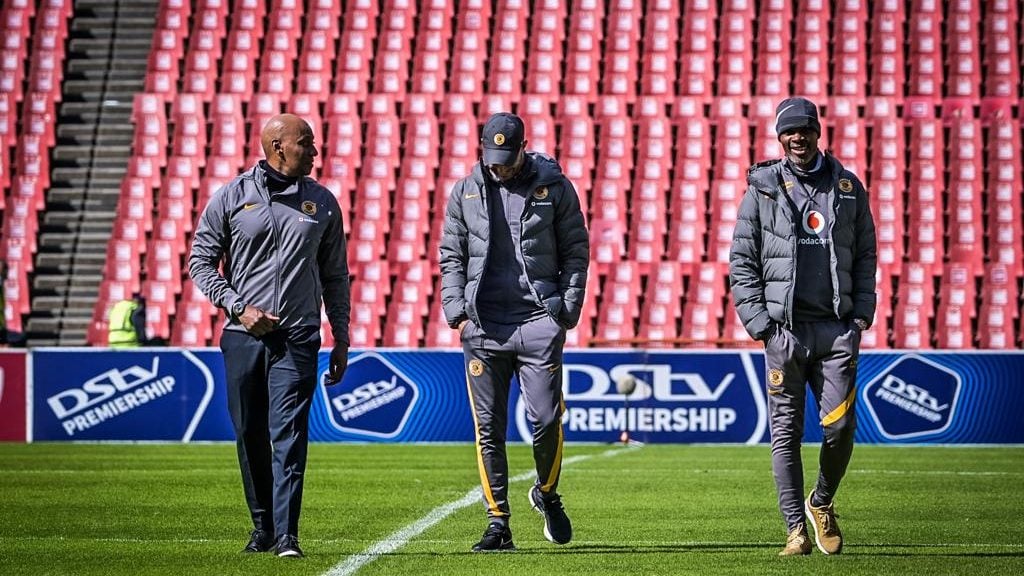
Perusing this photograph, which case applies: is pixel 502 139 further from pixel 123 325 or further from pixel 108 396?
pixel 123 325

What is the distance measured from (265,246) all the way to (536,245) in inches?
49.7

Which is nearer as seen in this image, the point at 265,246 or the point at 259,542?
the point at 265,246

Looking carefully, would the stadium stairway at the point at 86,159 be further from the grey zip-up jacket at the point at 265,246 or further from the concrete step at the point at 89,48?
the grey zip-up jacket at the point at 265,246

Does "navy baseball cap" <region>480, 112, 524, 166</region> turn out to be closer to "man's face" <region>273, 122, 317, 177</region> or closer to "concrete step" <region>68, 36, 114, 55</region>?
"man's face" <region>273, 122, 317, 177</region>

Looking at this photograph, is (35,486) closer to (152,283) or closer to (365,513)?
(365,513)

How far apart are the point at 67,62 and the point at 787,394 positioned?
22.9 m

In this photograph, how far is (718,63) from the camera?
2723 cm

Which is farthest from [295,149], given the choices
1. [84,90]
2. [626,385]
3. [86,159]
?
[84,90]

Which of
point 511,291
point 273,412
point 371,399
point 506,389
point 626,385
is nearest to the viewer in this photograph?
point 273,412

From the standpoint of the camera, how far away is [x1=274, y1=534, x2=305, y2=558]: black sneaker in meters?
7.57

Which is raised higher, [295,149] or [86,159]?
[86,159]

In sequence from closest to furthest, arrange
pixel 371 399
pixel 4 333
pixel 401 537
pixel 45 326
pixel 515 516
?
pixel 401 537 < pixel 515 516 < pixel 371 399 < pixel 4 333 < pixel 45 326

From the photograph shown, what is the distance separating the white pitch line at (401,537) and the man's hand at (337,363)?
0.83 meters

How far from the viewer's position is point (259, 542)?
7.88 m
